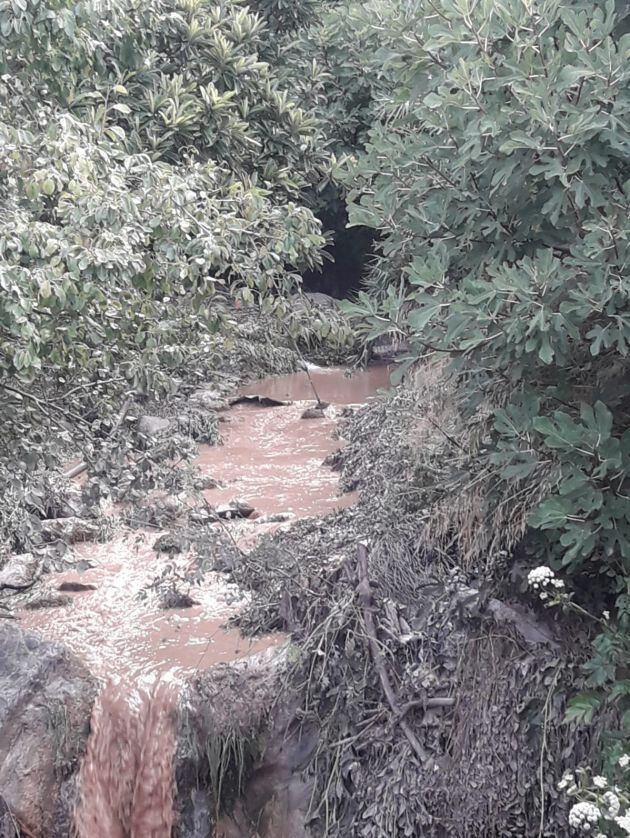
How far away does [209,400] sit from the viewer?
484 inches

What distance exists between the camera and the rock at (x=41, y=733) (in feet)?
18.2

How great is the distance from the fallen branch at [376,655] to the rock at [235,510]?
8.31 feet

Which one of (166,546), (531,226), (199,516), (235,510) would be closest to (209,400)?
(235,510)

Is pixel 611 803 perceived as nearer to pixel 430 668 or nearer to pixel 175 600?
pixel 430 668

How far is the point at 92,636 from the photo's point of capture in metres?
6.49

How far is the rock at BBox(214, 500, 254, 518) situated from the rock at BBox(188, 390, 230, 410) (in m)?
3.55

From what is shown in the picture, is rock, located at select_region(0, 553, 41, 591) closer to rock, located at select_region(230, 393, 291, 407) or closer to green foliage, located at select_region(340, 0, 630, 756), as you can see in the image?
green foliage, located at select_region(340, 0, 630, 756)

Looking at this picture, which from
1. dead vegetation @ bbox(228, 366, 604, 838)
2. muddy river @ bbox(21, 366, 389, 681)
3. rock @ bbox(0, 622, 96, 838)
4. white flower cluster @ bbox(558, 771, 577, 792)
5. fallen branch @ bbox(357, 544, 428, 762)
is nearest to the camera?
white flower cluster @ bbox(558, 771, 577, 792)

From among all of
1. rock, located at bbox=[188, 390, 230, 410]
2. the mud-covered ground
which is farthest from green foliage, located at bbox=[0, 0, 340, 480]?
rock, located at bbox=[188, 390, 230, 410]

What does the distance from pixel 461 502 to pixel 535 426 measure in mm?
1709

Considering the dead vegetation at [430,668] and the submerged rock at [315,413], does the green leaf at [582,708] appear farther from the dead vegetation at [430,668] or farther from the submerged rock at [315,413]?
the submerged rock at [315,413]

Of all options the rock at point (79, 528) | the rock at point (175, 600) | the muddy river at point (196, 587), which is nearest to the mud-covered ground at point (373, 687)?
the rock at point (175, 600)

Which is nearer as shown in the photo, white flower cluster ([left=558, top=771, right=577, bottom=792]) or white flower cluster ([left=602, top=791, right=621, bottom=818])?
white flower cluster ([left=602, top=791, right=621, bottom=818])

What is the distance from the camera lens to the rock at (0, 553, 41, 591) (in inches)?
269
